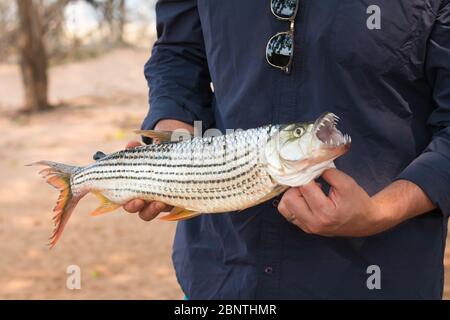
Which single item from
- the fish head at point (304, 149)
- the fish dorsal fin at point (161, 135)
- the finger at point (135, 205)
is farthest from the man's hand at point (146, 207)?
the fish head at point (304, 149)

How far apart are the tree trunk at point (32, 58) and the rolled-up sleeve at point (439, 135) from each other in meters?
14.0

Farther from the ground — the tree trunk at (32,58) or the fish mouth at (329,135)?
the tree trunk at (32,58)

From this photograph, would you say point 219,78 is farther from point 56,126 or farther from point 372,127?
point 56,126

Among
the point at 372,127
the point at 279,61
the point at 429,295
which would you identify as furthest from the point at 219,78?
the point at 429,295

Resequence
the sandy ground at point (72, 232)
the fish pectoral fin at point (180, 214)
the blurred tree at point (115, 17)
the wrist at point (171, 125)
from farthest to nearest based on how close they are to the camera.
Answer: the blurred tree at point (115, 17) < the sandy ground at point (72, 232) < the wrist at point (171, 125) < the fish pectoral fin at point (180, 214)

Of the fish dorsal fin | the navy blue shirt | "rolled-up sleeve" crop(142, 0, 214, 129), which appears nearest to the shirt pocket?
the navy blue shirt

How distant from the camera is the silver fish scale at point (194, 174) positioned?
7.34 feet

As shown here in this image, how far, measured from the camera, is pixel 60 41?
949 inches

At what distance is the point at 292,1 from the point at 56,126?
38.6 feet

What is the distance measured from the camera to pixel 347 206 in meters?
2.04

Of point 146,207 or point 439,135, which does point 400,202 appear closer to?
point 439,135

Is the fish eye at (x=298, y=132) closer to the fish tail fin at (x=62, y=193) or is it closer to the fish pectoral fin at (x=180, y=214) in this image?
the fish pectoral fin at (x=180, y=214)

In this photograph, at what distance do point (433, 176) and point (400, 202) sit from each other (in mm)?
142

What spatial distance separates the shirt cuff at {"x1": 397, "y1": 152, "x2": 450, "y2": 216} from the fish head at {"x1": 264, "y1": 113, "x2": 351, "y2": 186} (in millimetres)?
293
